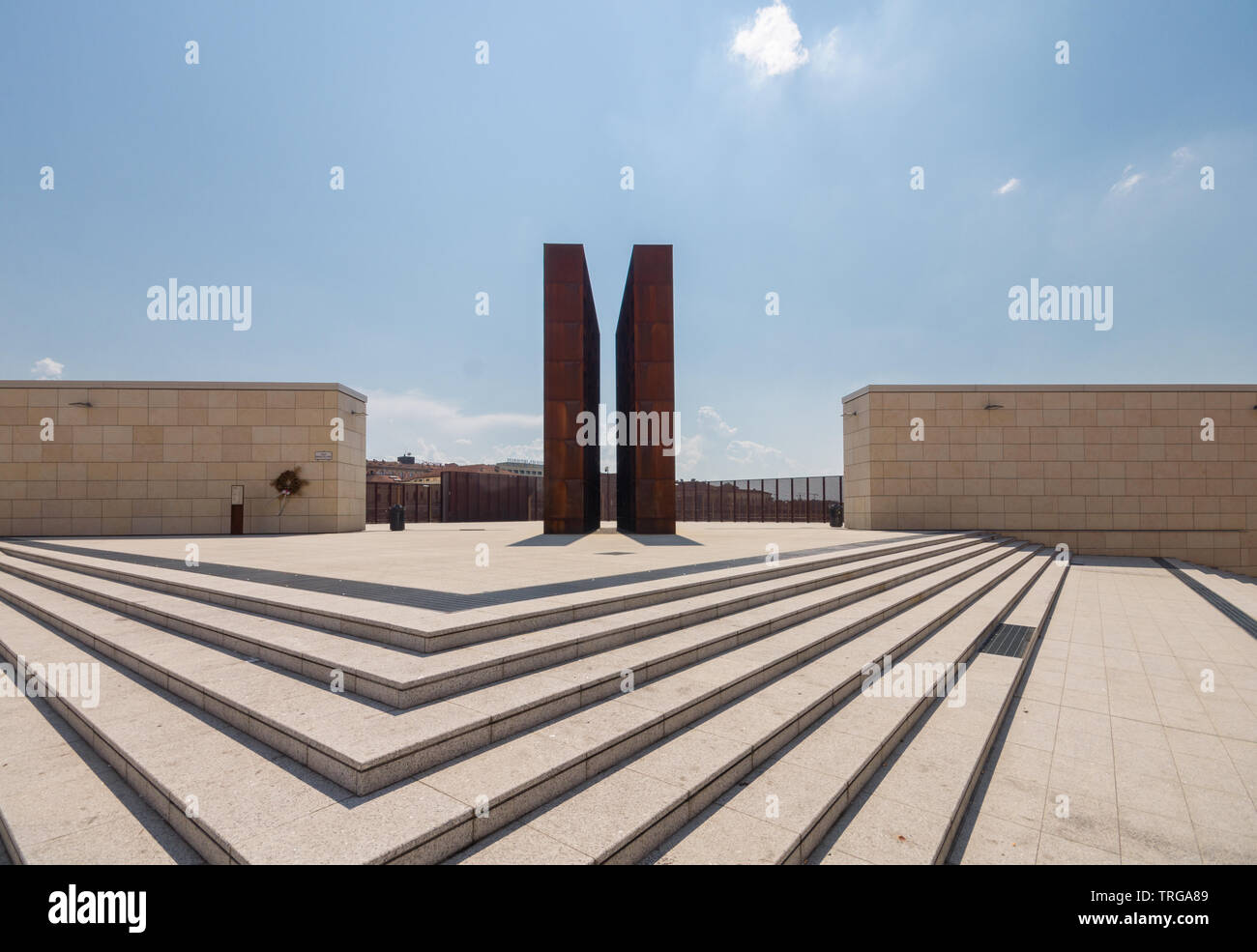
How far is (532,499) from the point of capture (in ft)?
100.0

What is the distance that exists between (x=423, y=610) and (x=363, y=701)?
4.19ft

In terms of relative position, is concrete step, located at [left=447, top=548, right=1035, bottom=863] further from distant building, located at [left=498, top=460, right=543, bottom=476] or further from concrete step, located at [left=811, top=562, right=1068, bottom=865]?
distant building, located at [left=498, top=460, right=543, bottom=476]

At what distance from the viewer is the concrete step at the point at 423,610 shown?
407 cm

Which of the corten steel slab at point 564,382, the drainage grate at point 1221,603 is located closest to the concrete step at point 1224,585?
the drainage grate at point 1221,603

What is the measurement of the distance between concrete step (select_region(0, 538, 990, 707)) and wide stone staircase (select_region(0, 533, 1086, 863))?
0.9 inches

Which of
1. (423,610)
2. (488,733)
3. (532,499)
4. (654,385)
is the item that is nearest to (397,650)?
(423,610)

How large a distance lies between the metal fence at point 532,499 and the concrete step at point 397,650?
61.6ft

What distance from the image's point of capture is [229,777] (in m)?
2.73

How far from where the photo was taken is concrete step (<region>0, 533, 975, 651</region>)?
4074 millimetres

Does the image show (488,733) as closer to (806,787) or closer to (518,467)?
(806,787)

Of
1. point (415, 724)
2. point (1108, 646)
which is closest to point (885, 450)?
point (1108, 646)

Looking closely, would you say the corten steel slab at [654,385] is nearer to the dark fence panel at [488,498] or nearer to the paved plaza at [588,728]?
the paved plaza at [588,728]

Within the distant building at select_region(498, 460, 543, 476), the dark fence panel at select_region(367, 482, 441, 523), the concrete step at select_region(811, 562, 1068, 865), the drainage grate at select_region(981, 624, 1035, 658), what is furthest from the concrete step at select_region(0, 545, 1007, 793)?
the distant building at select_region(498, 460, 543, 476)
